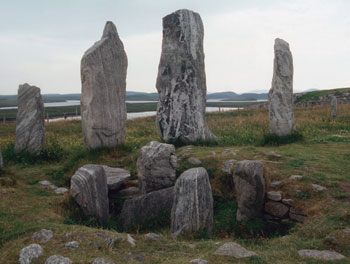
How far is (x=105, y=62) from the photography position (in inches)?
504

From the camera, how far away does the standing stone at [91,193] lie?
28.4ft

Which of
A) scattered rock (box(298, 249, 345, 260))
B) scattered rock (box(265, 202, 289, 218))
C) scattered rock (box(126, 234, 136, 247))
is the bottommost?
scattered rock (box(265, 202, 289, 218))

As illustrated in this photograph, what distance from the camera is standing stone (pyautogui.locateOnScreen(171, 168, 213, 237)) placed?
7230 millimetres

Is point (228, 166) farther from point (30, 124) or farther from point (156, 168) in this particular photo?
point (30, 124)

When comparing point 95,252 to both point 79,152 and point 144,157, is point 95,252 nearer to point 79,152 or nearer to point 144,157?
point 144,157

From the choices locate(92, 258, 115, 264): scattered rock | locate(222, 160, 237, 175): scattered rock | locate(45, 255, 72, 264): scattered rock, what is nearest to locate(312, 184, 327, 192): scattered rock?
locate(222, 160, 237, 175): scattered rock

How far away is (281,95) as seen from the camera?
14.4 meters

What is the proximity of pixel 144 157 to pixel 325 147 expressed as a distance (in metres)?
7.33

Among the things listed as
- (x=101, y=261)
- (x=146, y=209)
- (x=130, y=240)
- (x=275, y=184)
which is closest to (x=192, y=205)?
(x=130, y=240)

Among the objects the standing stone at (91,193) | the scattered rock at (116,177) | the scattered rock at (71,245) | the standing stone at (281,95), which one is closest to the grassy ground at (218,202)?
the scattered rock at (71,245)

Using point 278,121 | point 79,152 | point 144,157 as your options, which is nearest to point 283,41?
point 278,121

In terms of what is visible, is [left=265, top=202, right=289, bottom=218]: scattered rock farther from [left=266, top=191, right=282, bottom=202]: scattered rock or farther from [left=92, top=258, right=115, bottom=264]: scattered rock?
[left=92, top=258, right=115, bottom=264]: scattered rock

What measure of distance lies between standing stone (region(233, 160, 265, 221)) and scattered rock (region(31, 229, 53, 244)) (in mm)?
4620

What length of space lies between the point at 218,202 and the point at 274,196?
62.4 inches
